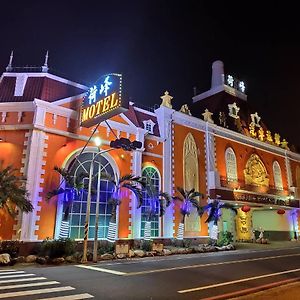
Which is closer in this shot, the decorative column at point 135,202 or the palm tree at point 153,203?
the decorative column at point 135,202

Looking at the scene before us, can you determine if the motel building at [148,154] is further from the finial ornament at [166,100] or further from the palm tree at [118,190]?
the palm tree at [118,190]

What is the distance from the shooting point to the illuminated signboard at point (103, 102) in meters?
16.6

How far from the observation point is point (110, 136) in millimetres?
21906

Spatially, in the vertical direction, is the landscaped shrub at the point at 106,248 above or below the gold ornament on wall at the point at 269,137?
below

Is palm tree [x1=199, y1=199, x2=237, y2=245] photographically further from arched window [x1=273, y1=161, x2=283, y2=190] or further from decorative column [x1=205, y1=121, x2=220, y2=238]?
arched window [x1=273, y1=161, x2=283, y2=190]

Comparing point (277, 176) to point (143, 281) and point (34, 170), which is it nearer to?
point (34, 170)

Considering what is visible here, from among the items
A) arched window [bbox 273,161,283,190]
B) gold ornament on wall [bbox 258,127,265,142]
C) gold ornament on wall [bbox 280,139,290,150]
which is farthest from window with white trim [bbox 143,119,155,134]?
gold ornament on wall [bbox 280,139,290,150]

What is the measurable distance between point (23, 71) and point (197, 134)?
16318 mm

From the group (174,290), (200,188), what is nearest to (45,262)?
(174,290)

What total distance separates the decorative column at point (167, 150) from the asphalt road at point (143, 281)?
10262 mm

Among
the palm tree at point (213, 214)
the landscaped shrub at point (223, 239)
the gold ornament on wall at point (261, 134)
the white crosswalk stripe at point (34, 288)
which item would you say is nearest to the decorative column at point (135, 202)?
the palm tree at point (213, 214)

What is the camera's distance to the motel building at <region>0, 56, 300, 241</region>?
60.5 ft

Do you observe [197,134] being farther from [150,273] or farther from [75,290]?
[75,290]

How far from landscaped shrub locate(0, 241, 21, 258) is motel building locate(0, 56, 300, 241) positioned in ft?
2.36
